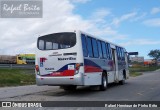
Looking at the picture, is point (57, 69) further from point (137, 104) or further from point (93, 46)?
point (137, 104)

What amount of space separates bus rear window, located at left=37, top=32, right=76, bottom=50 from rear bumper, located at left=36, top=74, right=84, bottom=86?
4.90ft

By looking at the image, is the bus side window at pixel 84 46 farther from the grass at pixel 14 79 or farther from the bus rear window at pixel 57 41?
the grass at pixel 14 79

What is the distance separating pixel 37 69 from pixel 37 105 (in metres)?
4.27

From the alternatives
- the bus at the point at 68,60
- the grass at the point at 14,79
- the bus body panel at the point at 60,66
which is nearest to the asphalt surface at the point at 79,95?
the bus at the point at 68,60

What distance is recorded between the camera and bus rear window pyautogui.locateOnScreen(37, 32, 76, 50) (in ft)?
48.0

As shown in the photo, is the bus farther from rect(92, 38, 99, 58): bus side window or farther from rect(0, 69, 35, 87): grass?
rect(0, 69, 35, 87): grass

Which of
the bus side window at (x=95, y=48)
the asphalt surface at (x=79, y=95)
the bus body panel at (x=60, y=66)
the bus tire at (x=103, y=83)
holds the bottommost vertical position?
the asphalt surface at (x=79, y=95)

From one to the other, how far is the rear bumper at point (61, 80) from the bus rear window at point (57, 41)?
1494 millimetres

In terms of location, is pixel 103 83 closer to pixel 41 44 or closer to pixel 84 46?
pixel 84 46

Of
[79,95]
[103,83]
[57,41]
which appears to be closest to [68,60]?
[57,41]

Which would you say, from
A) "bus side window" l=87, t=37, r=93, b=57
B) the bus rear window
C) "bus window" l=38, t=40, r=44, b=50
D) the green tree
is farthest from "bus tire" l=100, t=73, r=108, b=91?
the green tree

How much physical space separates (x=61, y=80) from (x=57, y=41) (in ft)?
6.49

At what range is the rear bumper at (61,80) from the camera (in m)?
14.0

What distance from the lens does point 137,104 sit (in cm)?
1124
